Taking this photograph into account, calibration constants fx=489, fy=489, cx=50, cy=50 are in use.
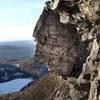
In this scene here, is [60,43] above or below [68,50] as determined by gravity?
above

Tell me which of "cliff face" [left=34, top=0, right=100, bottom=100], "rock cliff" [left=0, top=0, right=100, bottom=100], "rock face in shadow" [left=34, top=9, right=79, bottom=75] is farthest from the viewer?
"rock face in shadow" [left=34, top=9, right=79, bottom=75]

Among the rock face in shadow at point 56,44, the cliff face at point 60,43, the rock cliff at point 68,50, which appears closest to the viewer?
the rock cliff at point 68,50

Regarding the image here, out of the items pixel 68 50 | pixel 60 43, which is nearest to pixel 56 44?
pixel 60 43

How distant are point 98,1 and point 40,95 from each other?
5201cm

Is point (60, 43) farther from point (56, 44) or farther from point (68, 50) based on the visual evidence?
point (68, 50)

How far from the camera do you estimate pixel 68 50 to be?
93.3m

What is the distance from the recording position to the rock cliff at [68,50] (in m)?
62.6

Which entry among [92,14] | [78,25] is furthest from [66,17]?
[92,14]

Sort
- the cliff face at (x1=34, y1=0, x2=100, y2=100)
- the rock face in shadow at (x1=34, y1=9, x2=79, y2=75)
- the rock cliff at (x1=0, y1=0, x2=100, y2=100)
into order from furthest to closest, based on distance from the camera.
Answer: the rock face in shadow at (x1=34, y1=9, x2=79, y2=75) → the cliff face at (x1=34, y1=0, x2=100, y2=100) → the rock cliff at (x1=0, y1=0, x2=100, y2=100)

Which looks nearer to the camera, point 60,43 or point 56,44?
point 60,43

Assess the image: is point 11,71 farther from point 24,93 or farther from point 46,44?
point 46,44

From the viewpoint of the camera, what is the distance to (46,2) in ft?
258

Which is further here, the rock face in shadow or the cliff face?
the rock face in shadow

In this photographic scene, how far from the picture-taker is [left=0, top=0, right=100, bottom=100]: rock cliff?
205 feet
